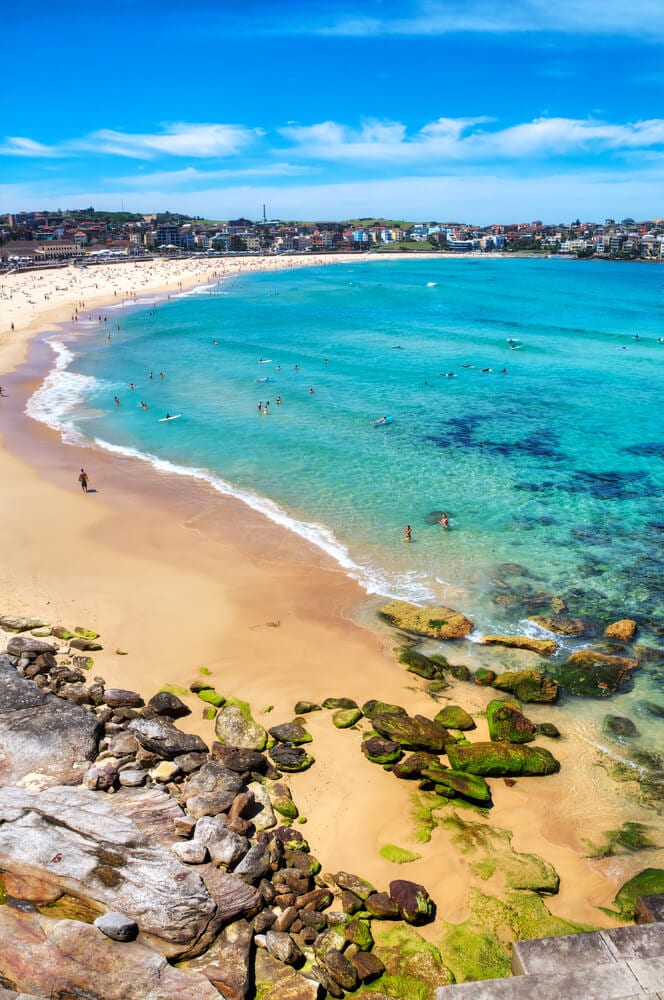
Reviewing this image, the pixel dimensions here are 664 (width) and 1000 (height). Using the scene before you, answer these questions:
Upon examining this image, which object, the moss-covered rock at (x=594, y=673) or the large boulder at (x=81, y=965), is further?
the moss-covered rock at (x=594, y=673)

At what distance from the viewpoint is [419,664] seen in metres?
18.9

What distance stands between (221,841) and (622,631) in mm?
14343

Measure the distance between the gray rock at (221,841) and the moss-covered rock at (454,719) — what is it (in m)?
6.28

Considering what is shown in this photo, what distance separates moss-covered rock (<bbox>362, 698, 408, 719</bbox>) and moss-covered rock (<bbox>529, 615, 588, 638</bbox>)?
6647mm

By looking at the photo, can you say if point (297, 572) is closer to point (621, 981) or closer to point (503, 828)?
point (503, 828)

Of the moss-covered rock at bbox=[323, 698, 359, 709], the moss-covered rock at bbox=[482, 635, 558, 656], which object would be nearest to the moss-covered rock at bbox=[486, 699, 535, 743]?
the moss-covered rock at bbox=[482, 635, 558, 656]

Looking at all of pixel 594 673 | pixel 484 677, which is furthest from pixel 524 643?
pixel 484 677

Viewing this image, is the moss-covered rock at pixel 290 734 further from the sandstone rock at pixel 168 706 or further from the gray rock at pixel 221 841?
the gray rock at pixel 221 841

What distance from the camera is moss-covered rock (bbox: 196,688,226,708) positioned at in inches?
667

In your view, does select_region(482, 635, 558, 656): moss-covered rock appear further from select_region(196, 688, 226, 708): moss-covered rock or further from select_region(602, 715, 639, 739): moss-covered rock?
select_region(196, 688, 226, 708): moss-covered rock

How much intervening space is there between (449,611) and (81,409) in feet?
113

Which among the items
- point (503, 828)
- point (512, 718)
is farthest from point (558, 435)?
point (503, 828)

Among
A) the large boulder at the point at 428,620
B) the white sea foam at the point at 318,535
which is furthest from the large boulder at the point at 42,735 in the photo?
the white sea foam at the point at 318,535

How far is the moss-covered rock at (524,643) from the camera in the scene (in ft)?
64.6
